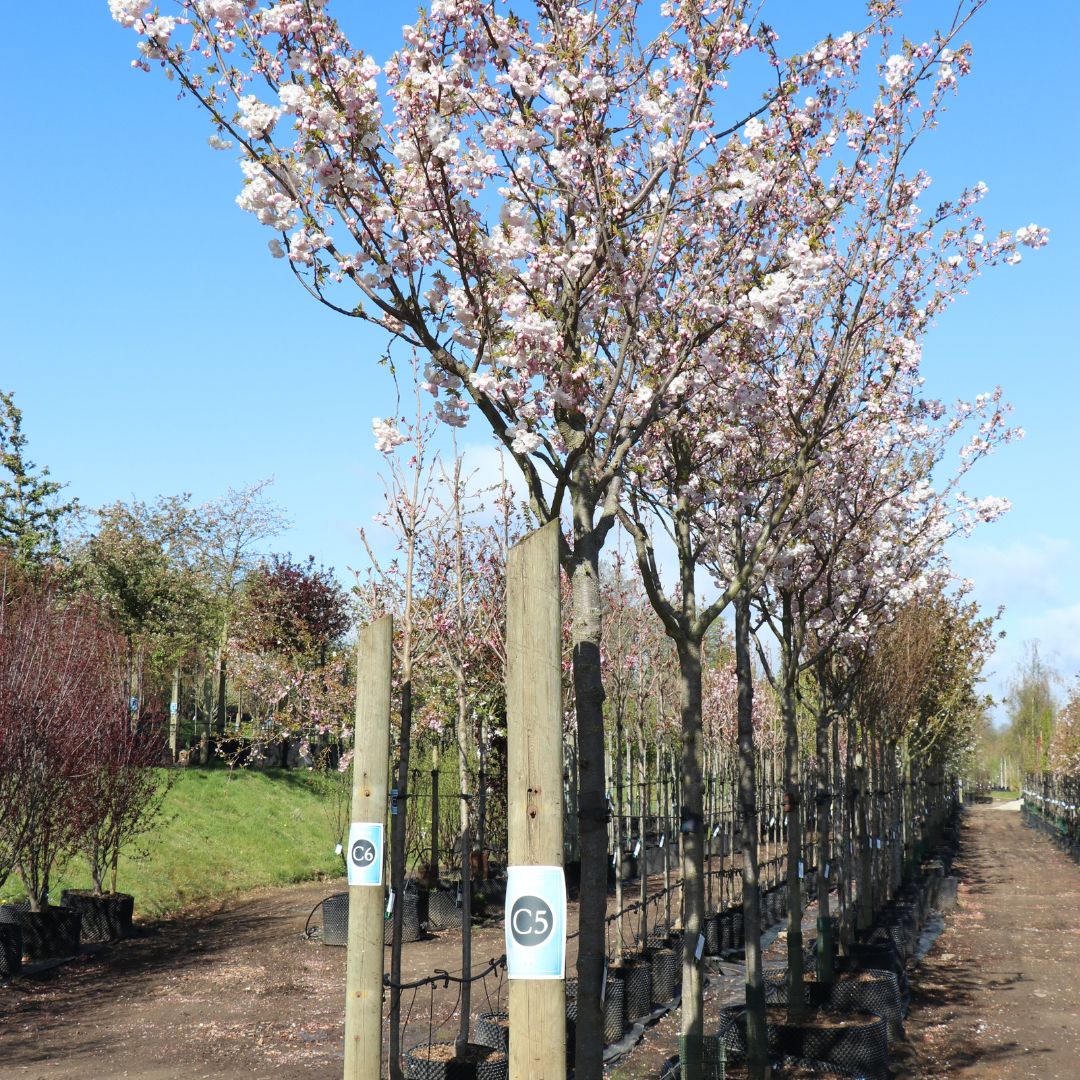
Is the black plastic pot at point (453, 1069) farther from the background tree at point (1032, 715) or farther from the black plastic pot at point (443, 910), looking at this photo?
the background tree at point (1032, 715)

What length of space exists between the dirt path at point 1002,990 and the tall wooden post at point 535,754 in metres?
7.29

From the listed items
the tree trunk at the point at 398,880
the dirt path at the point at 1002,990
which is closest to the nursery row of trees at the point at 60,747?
the tree trunk at the point at 398,880

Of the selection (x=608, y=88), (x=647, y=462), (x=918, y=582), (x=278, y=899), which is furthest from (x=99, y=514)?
(x=608, y=88)

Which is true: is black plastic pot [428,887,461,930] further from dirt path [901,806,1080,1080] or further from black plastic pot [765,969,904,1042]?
black plastic pot [765,969,904,1042]

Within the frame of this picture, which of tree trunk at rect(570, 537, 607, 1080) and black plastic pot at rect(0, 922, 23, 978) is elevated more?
tree trunk at rect(570, 537, 607, 1080)

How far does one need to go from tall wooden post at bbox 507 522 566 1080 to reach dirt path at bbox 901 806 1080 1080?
729cm

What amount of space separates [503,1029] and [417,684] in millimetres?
8650

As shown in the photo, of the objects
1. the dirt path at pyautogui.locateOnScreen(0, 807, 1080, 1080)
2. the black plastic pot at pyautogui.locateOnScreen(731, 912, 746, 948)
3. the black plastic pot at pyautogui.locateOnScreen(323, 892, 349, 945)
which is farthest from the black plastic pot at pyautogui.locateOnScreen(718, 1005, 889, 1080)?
the black plastic pot at pyautogui.locateOnScreen(323, 892, 349, 945)

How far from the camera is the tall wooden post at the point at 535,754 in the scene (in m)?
3.21

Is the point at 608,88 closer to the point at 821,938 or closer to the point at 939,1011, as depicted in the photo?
the point at 821,938

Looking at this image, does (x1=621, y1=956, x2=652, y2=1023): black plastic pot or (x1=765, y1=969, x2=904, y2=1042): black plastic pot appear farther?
(x1=621, y1=956, x2=652, y2=1023): black plastic pot

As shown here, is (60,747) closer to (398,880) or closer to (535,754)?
(398,880)

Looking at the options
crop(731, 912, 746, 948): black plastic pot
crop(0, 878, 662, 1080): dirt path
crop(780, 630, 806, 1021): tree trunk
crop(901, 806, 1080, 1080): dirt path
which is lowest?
crop(901, 806, 1080, 1080): dirt path

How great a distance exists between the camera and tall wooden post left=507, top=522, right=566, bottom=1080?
321 cm
